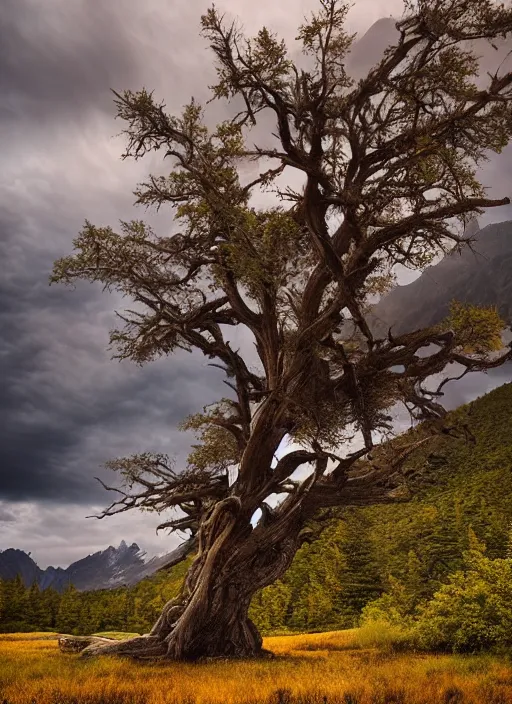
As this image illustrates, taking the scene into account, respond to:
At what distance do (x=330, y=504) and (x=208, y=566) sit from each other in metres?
4.12

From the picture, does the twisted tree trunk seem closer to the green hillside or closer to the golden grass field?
the golden grass field

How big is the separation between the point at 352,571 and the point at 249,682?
33600 millimetres

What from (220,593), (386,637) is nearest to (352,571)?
(386,637)

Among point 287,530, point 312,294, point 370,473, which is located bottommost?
point 287,530

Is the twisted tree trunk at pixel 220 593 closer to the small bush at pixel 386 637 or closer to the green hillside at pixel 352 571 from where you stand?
the small bush at pixel 386 637

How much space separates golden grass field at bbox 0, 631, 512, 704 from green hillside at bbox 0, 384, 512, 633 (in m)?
18.0

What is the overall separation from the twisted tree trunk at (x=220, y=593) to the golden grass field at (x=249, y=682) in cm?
99

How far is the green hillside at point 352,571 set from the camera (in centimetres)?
3812

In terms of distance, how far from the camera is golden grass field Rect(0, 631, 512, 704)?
7051 millimetres

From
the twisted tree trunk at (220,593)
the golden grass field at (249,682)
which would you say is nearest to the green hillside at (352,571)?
the twisted tree trunk at (220,593)

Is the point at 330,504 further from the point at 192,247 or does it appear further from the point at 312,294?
the point at 192,247

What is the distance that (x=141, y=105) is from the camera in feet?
37.1

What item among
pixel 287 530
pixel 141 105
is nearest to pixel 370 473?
pixel 287 530

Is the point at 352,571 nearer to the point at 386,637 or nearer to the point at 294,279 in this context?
the point at 386,637
